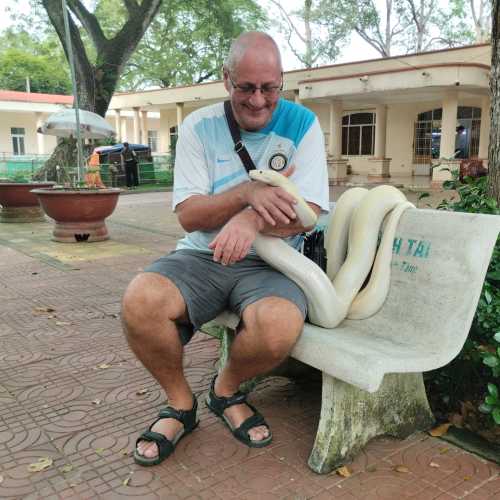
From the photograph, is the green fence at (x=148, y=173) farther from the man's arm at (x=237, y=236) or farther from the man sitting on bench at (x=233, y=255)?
the man's arm at (x=237, y=236)

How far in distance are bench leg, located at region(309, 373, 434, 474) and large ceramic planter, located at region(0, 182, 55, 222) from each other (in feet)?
27.5

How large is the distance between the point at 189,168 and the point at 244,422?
1.08m

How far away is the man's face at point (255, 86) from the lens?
82.3 inches

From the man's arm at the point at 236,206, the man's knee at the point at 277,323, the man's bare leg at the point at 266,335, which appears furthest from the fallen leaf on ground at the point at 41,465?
the man's arm at the point at 236,206

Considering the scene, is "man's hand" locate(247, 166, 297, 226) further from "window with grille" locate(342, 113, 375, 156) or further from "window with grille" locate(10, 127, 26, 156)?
"window with grille" locate(10, 127, 26, 156)

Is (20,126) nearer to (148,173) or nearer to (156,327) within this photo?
(148,173)

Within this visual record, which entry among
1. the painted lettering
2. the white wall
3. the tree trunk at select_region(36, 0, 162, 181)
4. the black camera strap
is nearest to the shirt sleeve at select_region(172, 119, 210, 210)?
the black camera strap

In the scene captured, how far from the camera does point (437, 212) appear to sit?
2.15 m

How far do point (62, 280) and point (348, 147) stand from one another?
64.1ft

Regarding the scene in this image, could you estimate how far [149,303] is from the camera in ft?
6.62

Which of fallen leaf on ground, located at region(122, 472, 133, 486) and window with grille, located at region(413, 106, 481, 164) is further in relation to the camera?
window with grille, located at region(413, 106, 481, 164)

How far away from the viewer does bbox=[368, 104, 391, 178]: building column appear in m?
19.8

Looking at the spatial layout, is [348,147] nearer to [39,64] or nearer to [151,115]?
[151,115]

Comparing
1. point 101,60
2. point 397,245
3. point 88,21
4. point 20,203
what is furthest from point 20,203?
point 397,245
